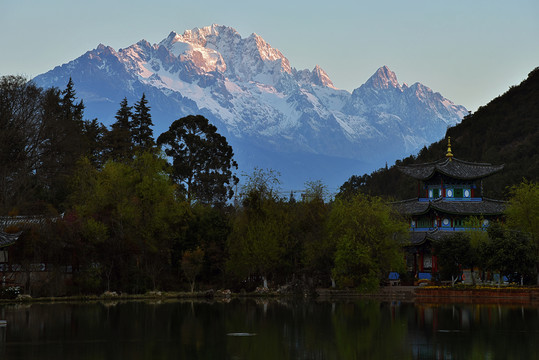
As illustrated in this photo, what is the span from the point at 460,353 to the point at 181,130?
6514 cm

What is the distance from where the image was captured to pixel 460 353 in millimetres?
24922

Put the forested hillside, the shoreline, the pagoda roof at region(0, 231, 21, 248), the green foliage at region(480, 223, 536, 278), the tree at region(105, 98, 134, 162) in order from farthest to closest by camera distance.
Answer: the forested hillside < the tree at region(105, 98, 134, 162) < the green foliage at region(480, 223, 536, 278) < the shoreline < the pagoda roof at region(0, 231, 21, 248)

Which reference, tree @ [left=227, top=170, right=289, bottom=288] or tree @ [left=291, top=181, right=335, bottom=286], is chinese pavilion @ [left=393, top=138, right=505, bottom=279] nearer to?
tree @ [left=291, top=181, right=335, bottom=286]

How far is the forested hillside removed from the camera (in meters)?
103

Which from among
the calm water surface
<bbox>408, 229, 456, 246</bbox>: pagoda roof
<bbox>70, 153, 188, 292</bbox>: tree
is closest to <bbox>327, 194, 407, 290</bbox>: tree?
<bbox>408, 229, 456, 246</bbox>: pagoda roof

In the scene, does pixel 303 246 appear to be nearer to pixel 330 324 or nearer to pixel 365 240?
A: pixel 365 240

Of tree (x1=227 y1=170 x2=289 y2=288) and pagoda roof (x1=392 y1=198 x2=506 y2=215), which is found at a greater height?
pagoda roof (x1=392 y1=198 x2=506 y2=215)

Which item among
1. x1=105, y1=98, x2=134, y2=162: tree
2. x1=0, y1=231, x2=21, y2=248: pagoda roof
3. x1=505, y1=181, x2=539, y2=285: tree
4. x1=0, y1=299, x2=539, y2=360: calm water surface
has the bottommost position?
x1=0, y1=299, x2=539, y2=360: calm water surface

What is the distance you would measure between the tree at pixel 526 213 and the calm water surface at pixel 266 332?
15.0m

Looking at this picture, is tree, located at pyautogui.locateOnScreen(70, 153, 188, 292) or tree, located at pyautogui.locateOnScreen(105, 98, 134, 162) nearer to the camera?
tree, located at pyautogui.locateOnScreen(70, 153, 188, 292)

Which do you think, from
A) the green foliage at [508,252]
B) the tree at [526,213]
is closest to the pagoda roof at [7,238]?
the green foliage at [508,252]

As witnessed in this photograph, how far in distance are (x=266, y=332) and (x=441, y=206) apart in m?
41.5

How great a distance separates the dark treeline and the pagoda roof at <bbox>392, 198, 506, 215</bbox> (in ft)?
14.0

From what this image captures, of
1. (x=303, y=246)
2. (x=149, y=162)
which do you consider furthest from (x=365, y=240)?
(x=149, y=162)
